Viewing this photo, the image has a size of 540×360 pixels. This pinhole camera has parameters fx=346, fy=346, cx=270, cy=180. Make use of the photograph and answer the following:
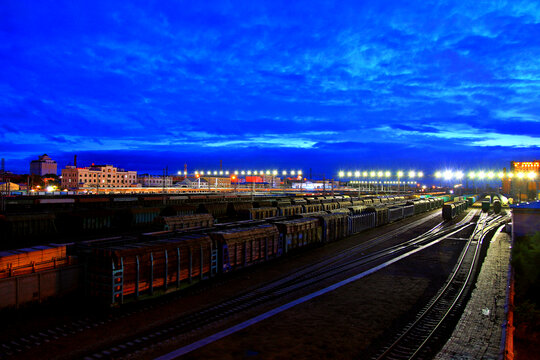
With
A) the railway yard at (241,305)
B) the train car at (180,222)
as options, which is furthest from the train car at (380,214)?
the train car at (180,222)

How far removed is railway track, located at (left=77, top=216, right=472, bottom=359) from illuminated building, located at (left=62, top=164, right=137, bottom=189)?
128796 mm

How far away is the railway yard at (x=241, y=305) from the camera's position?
10.4 m

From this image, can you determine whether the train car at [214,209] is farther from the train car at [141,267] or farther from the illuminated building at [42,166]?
the illuminated building at [42,166]

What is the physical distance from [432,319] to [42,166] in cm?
22274

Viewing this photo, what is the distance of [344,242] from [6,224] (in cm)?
2828

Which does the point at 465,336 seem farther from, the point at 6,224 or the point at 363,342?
the point at 6,224

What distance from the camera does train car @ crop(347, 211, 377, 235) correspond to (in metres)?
33.6

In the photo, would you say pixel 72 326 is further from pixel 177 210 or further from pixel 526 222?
pixel 526 222

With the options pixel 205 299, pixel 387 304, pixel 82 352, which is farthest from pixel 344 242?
pixel 82 352

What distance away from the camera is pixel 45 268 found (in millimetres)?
13359

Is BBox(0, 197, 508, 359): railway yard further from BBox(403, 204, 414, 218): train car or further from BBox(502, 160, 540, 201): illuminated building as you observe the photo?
BBox(502, 160, 540, 201): illuminated building

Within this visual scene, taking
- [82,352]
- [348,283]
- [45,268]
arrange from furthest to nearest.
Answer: [348,283] → [45,268] → [82,352]

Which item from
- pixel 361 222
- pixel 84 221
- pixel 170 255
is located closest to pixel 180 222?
pixel 84 221

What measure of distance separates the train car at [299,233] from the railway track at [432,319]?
9.63 metres
